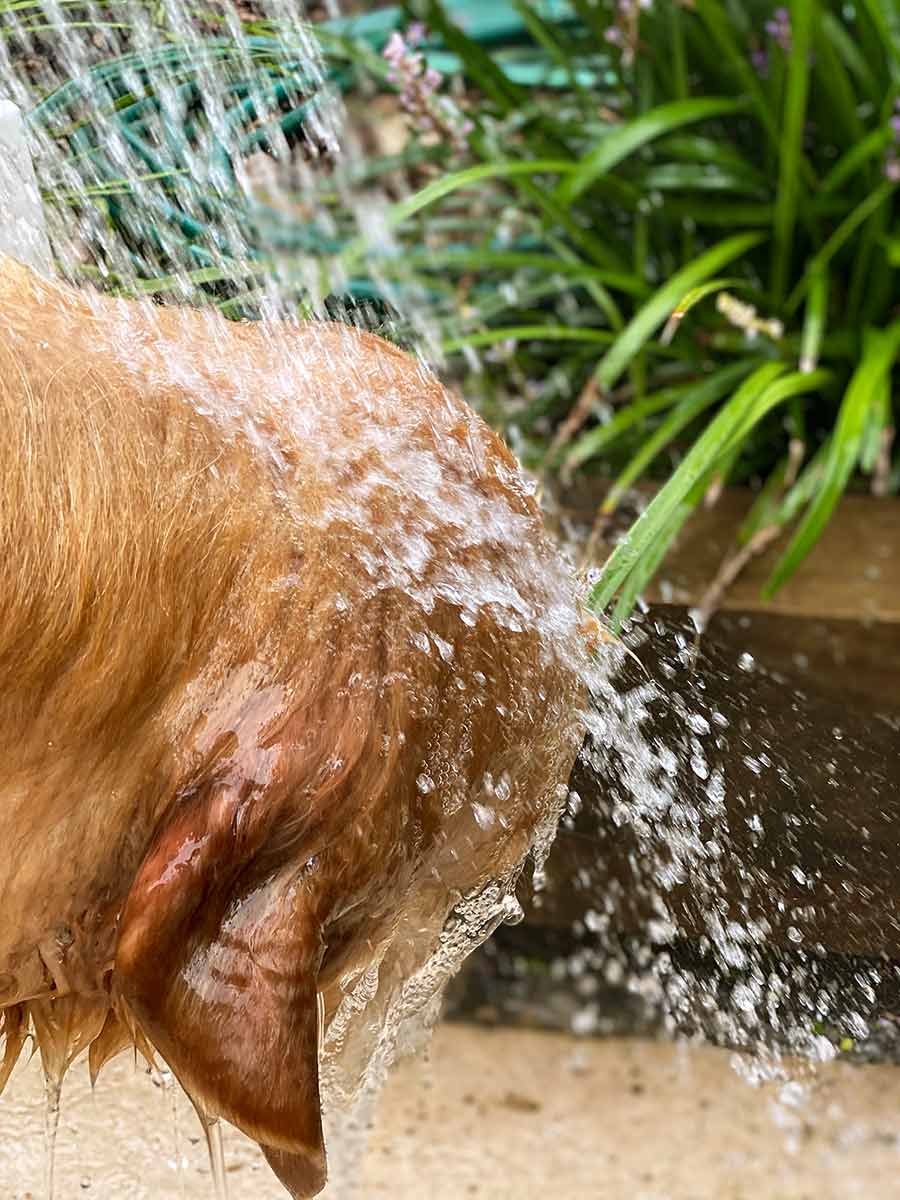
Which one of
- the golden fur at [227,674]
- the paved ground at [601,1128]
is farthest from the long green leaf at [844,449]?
the golden fur at [227,674]

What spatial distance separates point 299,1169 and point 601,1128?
1.53m

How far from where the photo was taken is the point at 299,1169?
41.9 inches

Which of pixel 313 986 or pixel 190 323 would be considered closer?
pixel 313 986

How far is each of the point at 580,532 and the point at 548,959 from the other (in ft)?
2.76

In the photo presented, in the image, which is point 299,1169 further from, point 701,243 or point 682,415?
point 701,243

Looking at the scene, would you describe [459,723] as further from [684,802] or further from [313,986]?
[684,802]

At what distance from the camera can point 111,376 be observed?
106 centimetres

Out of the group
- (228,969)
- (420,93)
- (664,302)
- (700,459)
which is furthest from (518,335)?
(228,969)

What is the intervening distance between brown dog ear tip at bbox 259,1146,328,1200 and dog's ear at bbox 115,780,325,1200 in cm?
1

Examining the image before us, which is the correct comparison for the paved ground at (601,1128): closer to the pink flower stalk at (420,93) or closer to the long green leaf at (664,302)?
the long green leaf at (664,302)

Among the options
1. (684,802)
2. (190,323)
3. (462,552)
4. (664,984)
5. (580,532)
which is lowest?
(664,984)

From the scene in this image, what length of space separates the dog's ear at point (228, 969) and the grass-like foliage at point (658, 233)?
1.66 metres

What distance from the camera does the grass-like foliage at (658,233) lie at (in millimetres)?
2984

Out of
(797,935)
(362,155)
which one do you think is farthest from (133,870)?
(362,155)
